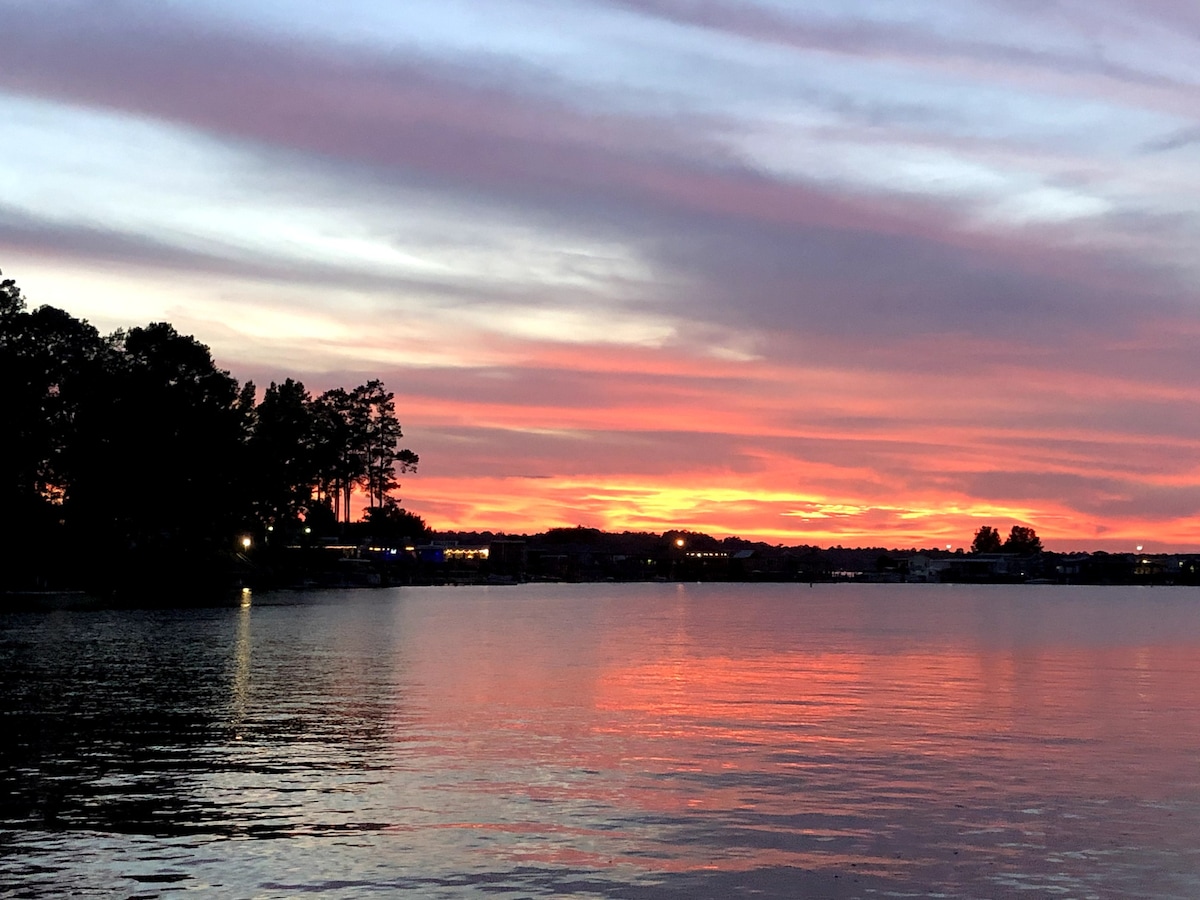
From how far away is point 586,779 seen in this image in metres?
39.1

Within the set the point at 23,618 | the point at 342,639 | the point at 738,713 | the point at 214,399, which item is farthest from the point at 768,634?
the point at 214,399

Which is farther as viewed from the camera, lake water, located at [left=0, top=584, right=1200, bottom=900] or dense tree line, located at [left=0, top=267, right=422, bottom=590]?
dense tree line, located at [left=0, top=267, right=422, bottom=590]

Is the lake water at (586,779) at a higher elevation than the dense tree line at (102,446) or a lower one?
lower

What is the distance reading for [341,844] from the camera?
29.5 metres

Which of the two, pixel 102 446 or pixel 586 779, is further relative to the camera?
pixel 102 446

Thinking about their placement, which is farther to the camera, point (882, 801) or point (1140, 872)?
point (882, 801)

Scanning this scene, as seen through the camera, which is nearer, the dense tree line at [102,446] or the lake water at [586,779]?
the lake water at [586,779]

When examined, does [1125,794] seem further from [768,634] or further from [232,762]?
[768,634]

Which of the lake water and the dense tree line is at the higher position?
the dense tree line

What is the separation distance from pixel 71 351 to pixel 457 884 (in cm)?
16156

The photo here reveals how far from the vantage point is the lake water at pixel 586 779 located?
27.4 m

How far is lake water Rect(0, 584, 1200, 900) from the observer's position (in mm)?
27359

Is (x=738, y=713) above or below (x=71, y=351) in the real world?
below

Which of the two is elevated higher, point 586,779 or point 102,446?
point 102,446
